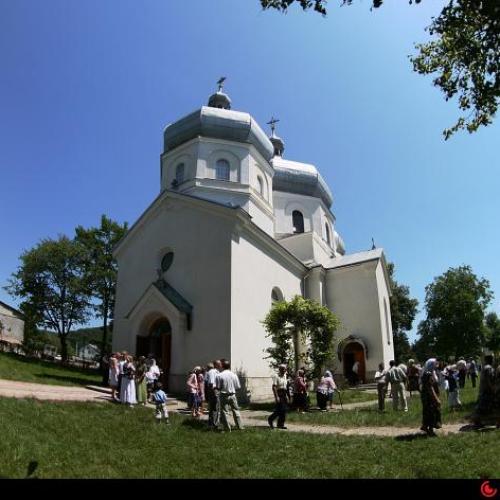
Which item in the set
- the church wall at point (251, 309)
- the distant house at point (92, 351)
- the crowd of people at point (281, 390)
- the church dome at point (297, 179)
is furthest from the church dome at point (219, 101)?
the distant house at point (92, 351)

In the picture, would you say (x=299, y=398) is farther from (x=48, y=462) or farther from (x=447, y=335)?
(x=447, y=335)

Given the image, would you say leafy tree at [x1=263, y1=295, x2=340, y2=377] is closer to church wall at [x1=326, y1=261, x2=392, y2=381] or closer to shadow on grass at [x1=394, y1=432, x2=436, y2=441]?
shadow on grass at [x1=394, y1=432, x2=436, y2=441]

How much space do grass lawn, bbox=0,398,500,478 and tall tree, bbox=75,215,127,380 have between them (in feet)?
90.4

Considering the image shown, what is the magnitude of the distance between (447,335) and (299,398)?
128 feet

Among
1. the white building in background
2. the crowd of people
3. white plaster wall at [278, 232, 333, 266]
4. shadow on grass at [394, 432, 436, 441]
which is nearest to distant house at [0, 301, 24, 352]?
the white building in background

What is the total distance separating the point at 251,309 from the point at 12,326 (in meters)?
36.8

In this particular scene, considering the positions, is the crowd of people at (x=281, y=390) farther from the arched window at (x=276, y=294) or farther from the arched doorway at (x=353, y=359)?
the arched doorway at (x=353, y=359)

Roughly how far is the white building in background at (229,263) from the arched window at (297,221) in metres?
0.07

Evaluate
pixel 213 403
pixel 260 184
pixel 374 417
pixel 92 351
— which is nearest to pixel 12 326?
pixel 92 351

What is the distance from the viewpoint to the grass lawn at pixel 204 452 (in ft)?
21.7

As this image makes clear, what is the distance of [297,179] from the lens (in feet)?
104

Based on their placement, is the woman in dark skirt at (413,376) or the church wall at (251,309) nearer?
the woman in dark skirt at (413,376)

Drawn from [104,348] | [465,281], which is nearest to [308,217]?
[104,348]

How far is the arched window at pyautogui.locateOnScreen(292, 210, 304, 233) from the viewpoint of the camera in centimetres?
3050
